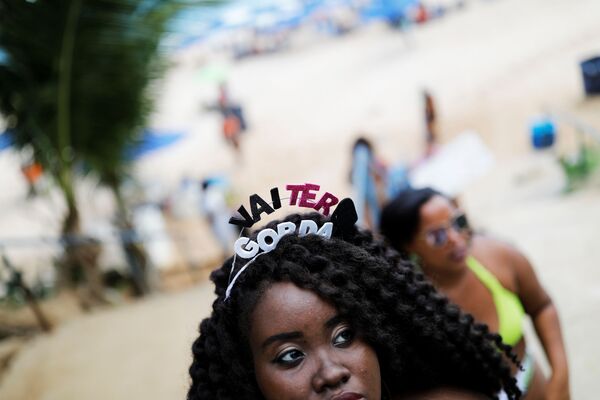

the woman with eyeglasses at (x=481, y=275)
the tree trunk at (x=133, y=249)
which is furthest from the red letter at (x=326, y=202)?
the tree trunk at (x=133, y=249)

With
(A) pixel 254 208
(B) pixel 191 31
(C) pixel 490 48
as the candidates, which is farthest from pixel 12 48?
(C) pixel 490 48

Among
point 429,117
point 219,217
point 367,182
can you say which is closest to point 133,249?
point 219,217

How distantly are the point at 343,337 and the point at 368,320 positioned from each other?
3.6 inches

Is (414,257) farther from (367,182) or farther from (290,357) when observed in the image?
(367,182)

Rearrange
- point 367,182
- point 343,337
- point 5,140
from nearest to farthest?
point 343,337 < point 367,182 < point 5,140

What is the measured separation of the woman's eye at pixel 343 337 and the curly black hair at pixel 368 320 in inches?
0.9

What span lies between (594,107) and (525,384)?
39.7 feet

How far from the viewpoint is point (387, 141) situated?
1596 centimetres

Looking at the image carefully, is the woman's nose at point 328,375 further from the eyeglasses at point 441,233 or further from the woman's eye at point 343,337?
the eyeglasses at point 441,233

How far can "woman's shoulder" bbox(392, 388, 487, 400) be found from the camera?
1518 mm

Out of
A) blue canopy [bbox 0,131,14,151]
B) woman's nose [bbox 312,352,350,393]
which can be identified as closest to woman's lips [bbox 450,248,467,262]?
woman's nose [bbox 312,352,350,393]

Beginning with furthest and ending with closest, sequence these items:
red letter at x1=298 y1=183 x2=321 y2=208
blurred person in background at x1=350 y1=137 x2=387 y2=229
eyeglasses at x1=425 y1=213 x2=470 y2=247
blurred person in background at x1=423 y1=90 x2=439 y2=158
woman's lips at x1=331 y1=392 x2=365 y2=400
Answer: blurred person in background at x1=423 y1=90 x2=439 y2=158 → blurred person in background at x1=350 y1=137 x2=387 y2=229 → eyeglasses at x1=425 y1=213 x2=470 y2=247 → red letter at x1=298 y1=183 x2=321 y2=208 → woman's lips at x1=331 y1=392 x2=365 y2=400

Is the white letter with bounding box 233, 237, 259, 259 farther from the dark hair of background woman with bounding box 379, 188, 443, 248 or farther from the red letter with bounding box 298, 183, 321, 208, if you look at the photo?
the dark hair of background woman with bounding box 379, 188, 443, 248

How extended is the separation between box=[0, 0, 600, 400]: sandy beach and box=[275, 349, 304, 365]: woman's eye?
8.86 ft
